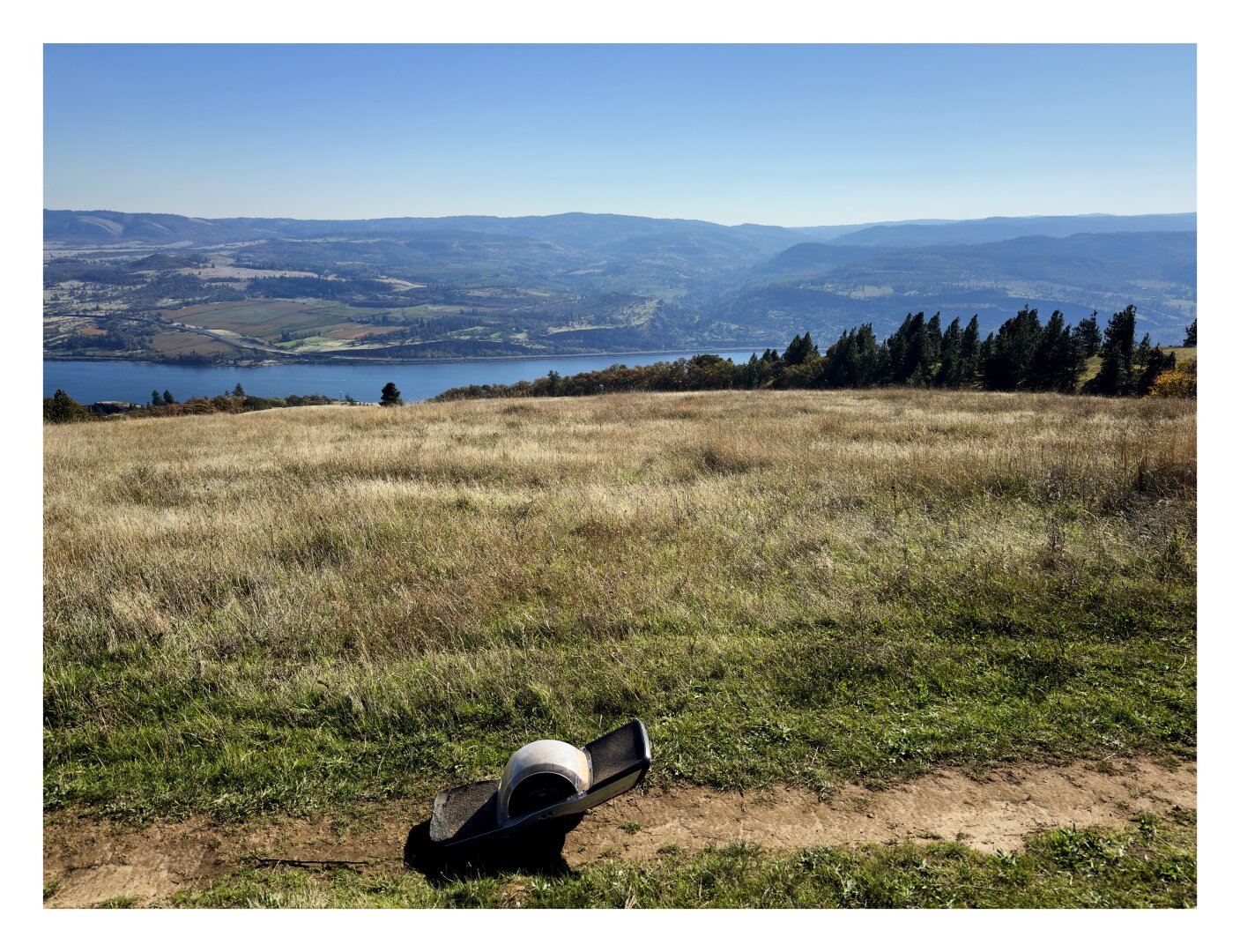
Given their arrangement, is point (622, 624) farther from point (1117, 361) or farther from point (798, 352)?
point (798, 352)

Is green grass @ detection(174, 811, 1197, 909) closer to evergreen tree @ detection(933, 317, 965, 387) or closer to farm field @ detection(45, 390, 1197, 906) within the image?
farm field @ detection(45, 390, 1197, 906)

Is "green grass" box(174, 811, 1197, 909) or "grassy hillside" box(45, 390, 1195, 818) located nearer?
"green grass" box(174, 811, 1197, 909)

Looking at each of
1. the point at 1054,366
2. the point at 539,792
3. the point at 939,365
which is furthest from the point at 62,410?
the point at 1054,366

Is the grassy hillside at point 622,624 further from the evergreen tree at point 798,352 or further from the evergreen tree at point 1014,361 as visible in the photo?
the evergreen tree at point 798,352

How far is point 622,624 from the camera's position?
5.56 m

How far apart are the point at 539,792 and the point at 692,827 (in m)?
0.98

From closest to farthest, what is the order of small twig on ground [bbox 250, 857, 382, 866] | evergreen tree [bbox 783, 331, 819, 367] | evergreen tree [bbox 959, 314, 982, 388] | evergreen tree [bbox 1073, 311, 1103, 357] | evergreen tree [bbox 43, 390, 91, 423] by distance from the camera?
1. small twig on ground [bbox 250, 857, 382, 866]
2. evergreen tree [bbox 43, 390, 91, 423]
3. evergreen tree [bbox 959, 314, 982, 388]
4. evergreen tree [bbox 1073, 311, 1103, 357]
5. evergreen tree [bbox 783, 331, 819, 367]

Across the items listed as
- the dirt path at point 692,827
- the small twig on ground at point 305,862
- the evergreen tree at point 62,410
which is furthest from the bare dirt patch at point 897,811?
the evergreen tree at point 62,410

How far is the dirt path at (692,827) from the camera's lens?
334cm

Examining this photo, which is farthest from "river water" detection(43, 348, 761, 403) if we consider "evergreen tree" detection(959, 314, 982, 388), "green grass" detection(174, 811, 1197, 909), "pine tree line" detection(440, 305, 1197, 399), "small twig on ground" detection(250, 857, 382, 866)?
"green grass" detection(174, 811, 1197, 909)

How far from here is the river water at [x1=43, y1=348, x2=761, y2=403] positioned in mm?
112000

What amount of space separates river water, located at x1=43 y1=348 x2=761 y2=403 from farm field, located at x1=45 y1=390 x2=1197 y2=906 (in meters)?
107

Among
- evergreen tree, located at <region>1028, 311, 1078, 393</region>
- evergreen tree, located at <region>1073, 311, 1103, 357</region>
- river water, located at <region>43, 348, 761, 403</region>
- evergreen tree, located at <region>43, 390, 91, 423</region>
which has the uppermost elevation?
river water, located at <region>43, 348, 761, 403</region>
